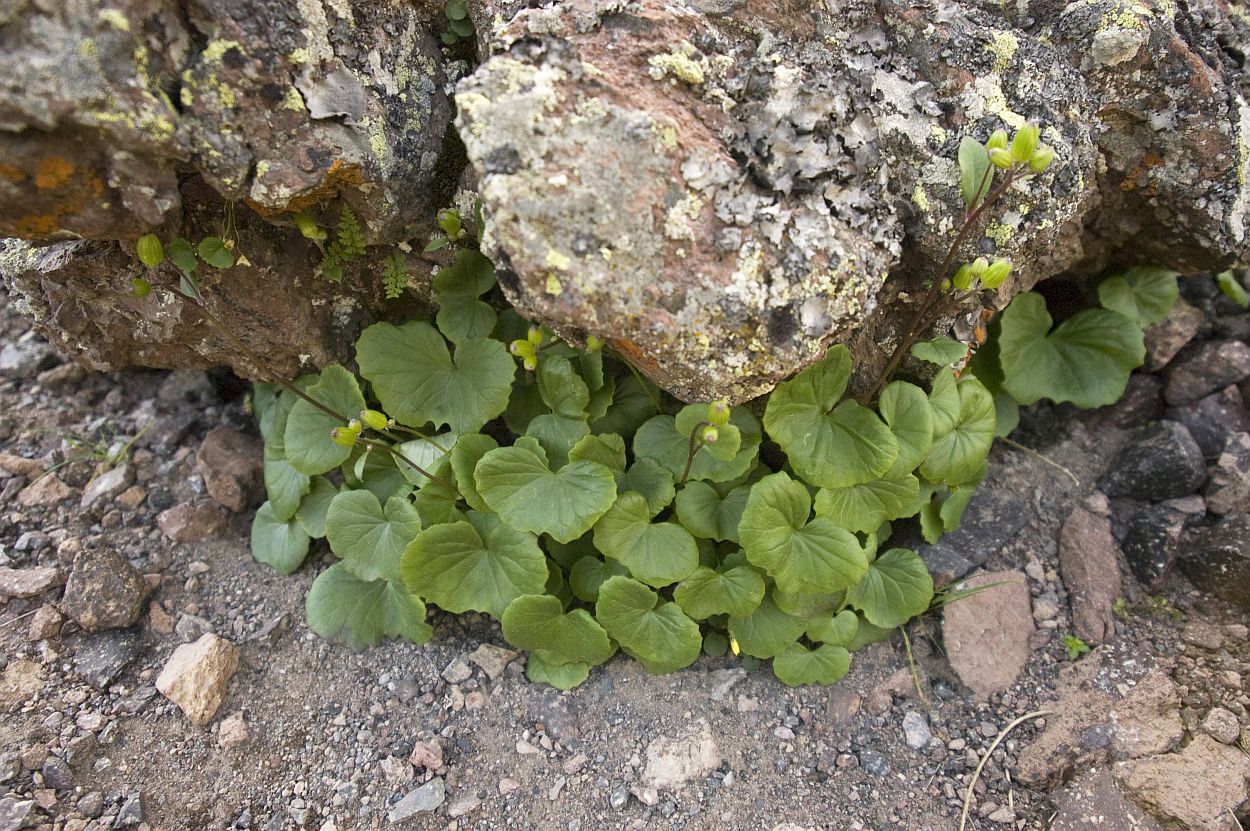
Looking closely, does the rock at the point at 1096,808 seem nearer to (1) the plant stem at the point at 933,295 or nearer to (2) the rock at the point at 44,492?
(1) the plant stem at the point at 933,295

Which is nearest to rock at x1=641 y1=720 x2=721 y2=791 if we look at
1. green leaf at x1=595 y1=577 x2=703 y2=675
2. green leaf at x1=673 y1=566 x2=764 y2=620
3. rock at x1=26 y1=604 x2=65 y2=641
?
green leaf at x1=595 y1=577 x2=703 y2=675

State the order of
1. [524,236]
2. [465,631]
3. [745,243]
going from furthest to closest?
1. [465,631]
2. [745,243]
3. [524,236]

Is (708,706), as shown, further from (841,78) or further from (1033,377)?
(841,78)

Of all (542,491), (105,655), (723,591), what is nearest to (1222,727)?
(723,591)

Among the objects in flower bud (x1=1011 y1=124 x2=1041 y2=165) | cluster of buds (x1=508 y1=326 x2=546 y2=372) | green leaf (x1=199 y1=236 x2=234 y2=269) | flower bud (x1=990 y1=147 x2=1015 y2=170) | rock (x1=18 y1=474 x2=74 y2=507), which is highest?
flower bud (x1=1011 y1=124 x2=1041 y2=165)

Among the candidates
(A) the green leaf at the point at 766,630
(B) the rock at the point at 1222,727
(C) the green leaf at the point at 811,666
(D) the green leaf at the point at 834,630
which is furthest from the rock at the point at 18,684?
(B) the rock at the point at 1222,727

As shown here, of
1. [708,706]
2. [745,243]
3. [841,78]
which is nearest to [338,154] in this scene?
[745,243]

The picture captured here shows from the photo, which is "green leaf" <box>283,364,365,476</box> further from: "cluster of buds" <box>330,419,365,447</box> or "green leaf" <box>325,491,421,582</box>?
"cluster of buds" <box>330,419,365,447</box>
